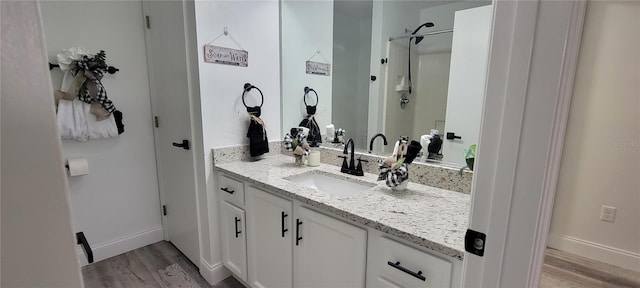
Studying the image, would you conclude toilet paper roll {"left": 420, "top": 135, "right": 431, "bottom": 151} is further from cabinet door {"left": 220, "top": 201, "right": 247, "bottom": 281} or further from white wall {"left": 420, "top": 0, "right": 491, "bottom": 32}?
cabinet door {"left": 220, "top": 201, "right": 247, "bottom": 281}

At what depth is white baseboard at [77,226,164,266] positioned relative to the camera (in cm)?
218

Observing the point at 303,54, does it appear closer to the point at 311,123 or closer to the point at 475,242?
the point at 311,123

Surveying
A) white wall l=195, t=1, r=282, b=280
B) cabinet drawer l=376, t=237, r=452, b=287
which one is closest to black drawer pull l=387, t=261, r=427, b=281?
cabinet drawer l=376, t=237, r=452, b=287

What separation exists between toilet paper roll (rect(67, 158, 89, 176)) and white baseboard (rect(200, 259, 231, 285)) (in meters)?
1.03

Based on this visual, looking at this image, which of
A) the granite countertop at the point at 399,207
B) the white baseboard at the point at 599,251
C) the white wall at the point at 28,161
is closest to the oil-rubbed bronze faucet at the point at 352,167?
the granite countertop at the point at 399,207

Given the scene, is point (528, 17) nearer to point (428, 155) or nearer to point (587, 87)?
point (587, 87)

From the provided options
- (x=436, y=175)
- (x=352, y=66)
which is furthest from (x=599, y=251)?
(x=352, y=66)

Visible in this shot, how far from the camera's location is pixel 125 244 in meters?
2.31

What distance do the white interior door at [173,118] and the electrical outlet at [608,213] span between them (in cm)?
205

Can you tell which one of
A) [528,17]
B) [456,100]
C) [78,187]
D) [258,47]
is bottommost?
[78,187]

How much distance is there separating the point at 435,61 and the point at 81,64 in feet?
7.26

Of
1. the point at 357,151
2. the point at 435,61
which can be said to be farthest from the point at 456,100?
the point at 357,151

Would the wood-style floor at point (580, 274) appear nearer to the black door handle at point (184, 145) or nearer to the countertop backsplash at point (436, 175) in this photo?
the countertop backsplash at point (436, 175)

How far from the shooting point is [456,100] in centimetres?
151
